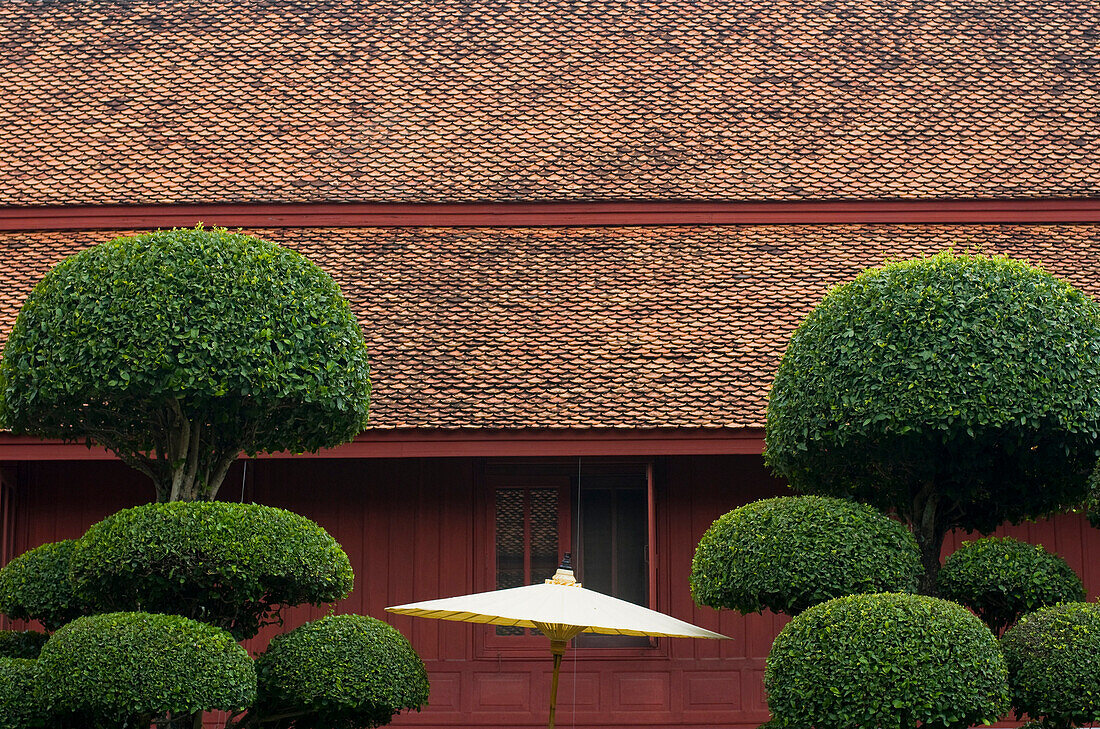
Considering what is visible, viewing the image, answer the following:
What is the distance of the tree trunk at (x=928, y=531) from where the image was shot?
8.51m

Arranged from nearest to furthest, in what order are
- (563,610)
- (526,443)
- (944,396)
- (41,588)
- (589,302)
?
1. (944,396)
2. (41,588)
3. (563,610)
4. (526,443)
5. (589,302)

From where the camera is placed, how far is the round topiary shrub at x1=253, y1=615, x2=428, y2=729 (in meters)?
8.21

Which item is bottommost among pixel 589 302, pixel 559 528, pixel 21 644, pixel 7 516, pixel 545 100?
pixel 21 644

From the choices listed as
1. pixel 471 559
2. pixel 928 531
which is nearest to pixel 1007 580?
pixel 928 531

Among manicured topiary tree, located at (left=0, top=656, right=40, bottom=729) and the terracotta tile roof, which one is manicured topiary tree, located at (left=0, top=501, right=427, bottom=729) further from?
the terracotta tile roof

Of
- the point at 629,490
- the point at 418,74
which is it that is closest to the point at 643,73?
the point at 418,74

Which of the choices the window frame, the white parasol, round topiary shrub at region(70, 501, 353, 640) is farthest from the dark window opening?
round topiary shrub at region(70, 501, 353, 640)

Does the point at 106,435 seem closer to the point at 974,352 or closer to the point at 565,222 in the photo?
the point at 974,352

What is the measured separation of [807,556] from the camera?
795 centimetres

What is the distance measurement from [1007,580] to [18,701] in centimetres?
588

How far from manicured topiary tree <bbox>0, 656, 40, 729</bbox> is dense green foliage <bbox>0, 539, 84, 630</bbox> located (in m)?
0.56

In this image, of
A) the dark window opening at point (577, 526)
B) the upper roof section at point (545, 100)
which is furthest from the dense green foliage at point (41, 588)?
the upper roof section at point (545, 100)

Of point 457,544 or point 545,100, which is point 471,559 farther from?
point 545,100

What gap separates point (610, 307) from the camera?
12875mm
